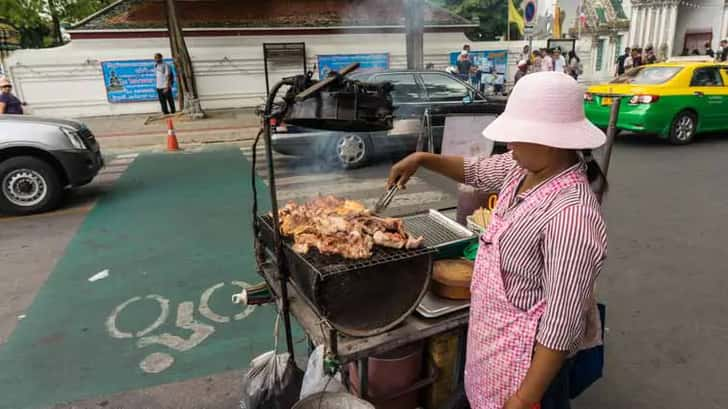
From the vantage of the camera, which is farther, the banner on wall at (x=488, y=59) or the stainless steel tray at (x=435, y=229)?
the banner on wall at (x=488, y=59)

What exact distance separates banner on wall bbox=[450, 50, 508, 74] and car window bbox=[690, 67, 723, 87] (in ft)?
31.4

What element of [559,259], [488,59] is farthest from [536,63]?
[559,259]

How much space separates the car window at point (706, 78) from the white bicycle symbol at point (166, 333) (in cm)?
1035

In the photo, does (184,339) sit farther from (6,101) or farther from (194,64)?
(194,64)

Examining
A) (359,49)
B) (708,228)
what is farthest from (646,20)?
(708,228)

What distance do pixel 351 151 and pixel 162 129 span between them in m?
6.71

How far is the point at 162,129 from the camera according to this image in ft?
40.2

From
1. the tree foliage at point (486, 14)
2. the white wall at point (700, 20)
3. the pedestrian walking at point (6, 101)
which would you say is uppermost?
the tree foliage at point (486, 14)

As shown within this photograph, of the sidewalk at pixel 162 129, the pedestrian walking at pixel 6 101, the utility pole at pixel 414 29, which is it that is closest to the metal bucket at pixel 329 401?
the pedestrian walking at pixel 6 101

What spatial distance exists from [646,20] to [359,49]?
19.9 meters

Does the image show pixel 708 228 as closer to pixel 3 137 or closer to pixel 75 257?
pixel 75 257

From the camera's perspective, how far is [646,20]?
89.0 feet

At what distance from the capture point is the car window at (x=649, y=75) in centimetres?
955

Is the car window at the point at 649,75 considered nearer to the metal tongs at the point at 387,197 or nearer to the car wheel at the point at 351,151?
the car wheel at the point at 351,151
